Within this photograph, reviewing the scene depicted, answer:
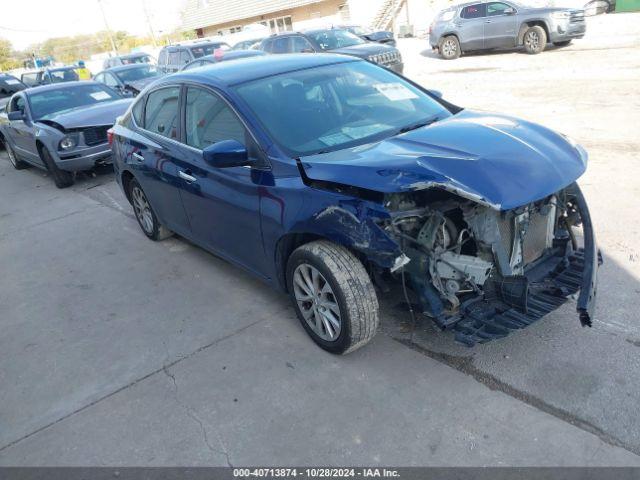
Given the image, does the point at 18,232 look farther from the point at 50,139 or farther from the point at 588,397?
the point at 588,397

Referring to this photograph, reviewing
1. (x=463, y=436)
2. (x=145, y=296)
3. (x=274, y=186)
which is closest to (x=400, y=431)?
(x=463, y=436)

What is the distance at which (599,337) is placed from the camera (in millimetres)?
3244

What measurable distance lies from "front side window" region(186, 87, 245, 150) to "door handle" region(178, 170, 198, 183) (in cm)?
25

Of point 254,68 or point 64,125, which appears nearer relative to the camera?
point 254,68

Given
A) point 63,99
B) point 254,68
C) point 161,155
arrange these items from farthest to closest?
1. point 63,99
2. point 161,155
3. point 254,68

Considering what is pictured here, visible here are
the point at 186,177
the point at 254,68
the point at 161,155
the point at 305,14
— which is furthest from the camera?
the point at 305,14

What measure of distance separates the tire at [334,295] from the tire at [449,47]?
16.7 m

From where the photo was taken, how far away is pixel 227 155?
3.39 meters

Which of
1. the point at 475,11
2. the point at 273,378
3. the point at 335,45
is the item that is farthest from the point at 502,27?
the point at 273,378

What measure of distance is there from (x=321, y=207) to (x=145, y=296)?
2.30m

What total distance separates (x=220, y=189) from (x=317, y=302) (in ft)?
3.91

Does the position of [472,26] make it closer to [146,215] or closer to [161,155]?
[146,215]

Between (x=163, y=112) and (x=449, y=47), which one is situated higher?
(x=163, y=112)

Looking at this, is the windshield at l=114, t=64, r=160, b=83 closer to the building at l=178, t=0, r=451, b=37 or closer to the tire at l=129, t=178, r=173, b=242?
the tire at l=129, t=178, r=173, b=242
